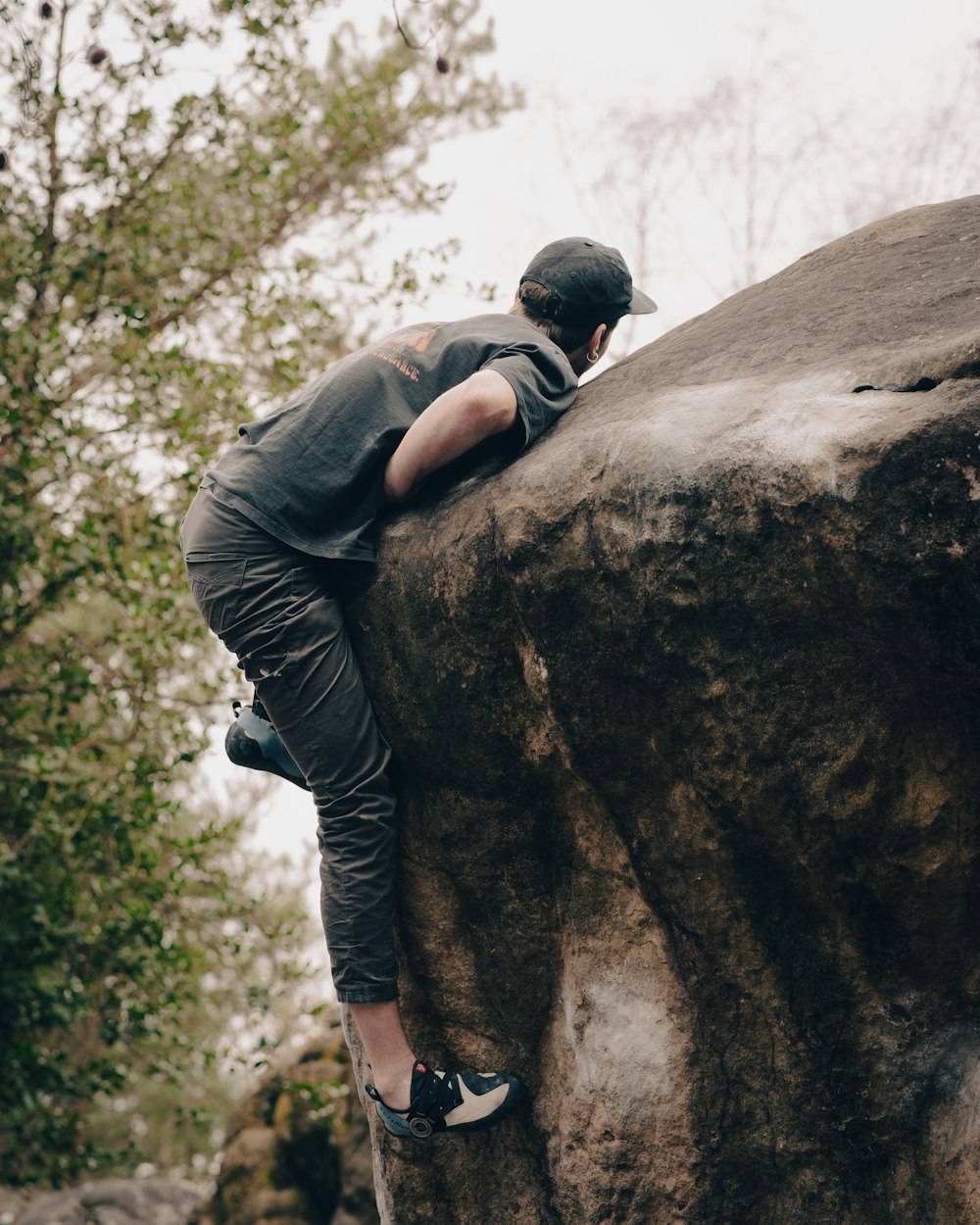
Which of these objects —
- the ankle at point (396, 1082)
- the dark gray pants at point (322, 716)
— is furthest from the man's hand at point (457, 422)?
the ankle at point (396, 1082)

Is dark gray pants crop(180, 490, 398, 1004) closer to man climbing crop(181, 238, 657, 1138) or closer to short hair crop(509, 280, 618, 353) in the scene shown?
man climbing crop(181, 238, 657, 1138)

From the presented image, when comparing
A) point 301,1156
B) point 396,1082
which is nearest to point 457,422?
point 396,1082

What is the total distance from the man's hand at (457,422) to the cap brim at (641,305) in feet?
2.42

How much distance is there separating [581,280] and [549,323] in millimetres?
170

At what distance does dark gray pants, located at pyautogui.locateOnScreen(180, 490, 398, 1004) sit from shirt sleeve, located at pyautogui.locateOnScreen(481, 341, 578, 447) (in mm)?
778

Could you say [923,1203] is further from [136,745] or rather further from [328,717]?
[136,745]

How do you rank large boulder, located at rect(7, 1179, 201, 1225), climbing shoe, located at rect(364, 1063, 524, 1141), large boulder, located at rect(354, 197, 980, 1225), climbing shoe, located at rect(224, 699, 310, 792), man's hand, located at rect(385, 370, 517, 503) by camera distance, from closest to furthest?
large boulder, located at rect(354, 197, 980, 1225)
man's hand, located at rect(385, 370, 517, 503)
climbing shoe, located at rect(364, 1063, 524, 1141)
climbing shoe, located at rect(224, 699, 310, 792)
large boulder, located at rect(7, 1179, 201, 1225)

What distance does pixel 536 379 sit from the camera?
3.22 metres

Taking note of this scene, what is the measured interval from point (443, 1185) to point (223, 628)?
5.95ft

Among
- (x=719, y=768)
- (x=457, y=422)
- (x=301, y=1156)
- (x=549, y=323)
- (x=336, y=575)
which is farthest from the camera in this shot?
(x=301, y=1156)

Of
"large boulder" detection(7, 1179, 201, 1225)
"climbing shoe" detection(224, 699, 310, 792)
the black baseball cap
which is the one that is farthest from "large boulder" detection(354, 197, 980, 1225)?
"large boulder" detection(7, 1179, 201, 1225)

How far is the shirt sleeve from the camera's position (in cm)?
312

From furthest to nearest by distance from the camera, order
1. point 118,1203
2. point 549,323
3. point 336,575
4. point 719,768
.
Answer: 1. point 118,1203
2. point 549,323
3. point 336,575
4. point 719,768

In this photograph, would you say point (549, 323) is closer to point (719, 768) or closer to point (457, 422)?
point (457, 422)
